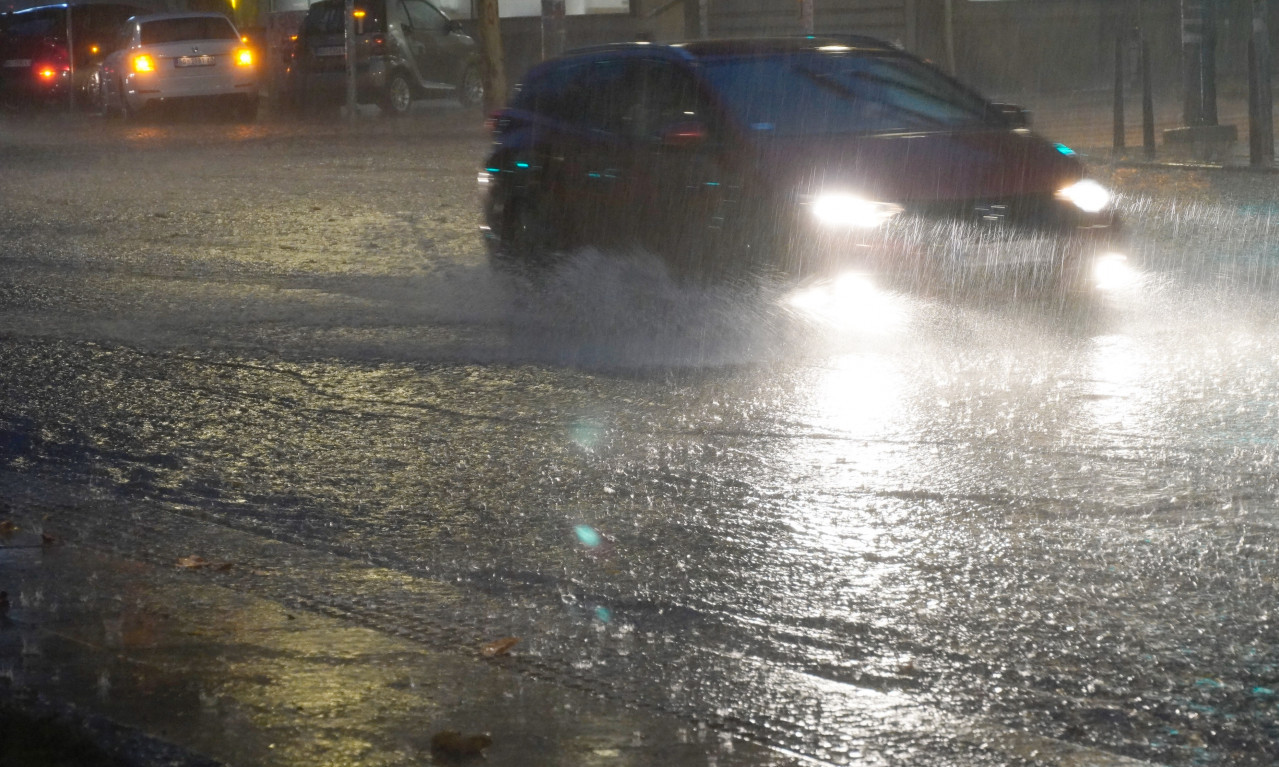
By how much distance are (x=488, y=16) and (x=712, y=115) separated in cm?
1601

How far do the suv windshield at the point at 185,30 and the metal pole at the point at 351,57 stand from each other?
2.48m

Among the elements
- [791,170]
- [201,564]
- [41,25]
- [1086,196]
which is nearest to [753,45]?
[791,170]

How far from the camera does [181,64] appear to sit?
26.1m

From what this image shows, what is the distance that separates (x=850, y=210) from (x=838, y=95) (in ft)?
4.02

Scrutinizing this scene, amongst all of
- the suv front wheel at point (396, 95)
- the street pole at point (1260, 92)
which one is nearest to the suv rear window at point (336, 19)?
the suv front wheel at point (396, 95)

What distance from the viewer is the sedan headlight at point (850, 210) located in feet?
26.2

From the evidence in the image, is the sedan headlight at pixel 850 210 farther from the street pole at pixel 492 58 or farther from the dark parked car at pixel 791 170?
the street pole at pixel 492 58

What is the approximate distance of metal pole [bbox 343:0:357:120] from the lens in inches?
942

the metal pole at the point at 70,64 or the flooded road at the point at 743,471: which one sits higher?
the metal pole at the point at 70,64

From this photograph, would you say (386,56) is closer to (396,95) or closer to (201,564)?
(396,95)

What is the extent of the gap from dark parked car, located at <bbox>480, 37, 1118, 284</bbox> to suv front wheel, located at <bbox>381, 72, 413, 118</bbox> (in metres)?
17.0

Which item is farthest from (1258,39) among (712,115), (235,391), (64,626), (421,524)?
(64,626)

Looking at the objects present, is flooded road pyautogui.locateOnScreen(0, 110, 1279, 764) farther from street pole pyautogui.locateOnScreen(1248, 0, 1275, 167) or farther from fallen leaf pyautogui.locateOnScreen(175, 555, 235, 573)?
street pole pyautogui.locateOnScreen(1248, 0, 1275, 167)

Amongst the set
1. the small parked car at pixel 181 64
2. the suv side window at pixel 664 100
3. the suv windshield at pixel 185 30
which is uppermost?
the suv windshield at pixel 185 30
